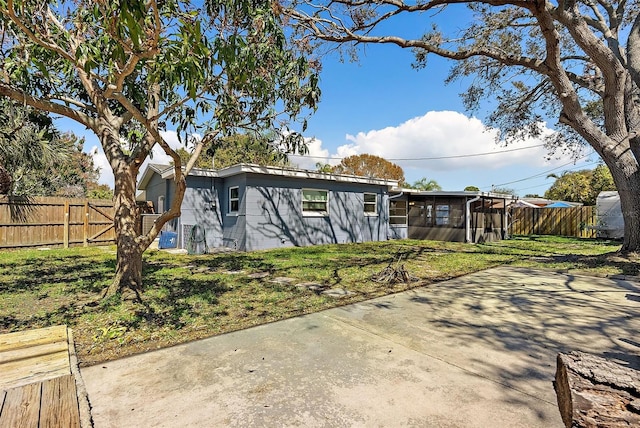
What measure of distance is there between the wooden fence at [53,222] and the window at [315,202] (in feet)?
24.4

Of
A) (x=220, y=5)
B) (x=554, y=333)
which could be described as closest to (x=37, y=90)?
(x=220, y=5)

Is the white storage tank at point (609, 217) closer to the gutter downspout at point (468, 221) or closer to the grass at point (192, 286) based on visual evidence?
the gutter downspout at point (468, 221)

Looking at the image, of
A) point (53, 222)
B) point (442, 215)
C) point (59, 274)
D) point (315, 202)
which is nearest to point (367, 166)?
point (442, 215)

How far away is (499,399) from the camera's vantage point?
241 centimetres

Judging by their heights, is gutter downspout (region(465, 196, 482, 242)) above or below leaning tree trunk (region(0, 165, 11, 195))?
below

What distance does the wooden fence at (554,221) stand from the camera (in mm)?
18641

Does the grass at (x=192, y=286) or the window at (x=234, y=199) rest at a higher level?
the window at (x=234, y=199)

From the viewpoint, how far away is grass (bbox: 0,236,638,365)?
3822mm

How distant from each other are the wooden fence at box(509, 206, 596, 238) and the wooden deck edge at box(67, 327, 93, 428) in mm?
21466

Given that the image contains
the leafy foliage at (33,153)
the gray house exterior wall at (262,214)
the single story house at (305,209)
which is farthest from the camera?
the single story house at (305,209)

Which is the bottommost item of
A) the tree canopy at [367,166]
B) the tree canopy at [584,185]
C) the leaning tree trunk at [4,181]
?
the leaning tree trunk at [4,181]

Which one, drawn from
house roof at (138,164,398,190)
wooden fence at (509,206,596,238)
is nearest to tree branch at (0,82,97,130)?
house roof at (138,164,398,190)

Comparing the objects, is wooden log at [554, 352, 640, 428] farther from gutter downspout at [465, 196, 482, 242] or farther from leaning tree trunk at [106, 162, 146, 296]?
gutter downspout at [465, 196, 482, 242]

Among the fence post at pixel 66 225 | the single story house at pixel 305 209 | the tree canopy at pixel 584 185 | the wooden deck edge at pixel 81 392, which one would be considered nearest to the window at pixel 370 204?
the single story house at pixel 305 209
